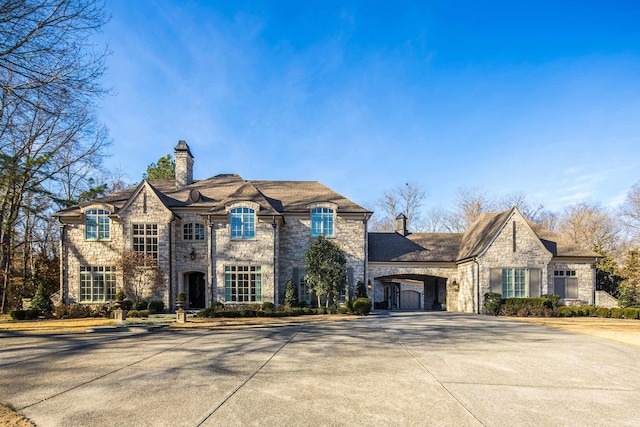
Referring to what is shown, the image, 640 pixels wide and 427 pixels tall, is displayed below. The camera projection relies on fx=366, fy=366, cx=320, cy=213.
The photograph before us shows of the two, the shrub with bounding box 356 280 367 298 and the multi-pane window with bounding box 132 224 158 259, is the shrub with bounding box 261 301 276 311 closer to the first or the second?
the shrub with bounding box 356 280 367 298

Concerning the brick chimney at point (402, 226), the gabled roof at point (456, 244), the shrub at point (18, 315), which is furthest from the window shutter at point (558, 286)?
the shrub at point (18, 315)

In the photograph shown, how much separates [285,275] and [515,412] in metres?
19.3

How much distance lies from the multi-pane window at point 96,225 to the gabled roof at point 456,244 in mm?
17468

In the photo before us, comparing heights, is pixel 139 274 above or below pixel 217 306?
above

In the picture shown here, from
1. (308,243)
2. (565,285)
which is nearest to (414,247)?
(308,243)

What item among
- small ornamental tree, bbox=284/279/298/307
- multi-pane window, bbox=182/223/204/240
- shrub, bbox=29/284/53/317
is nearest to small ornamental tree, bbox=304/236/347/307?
small ornamental tree, bbox=284/279/298/307

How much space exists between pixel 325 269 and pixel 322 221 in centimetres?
409

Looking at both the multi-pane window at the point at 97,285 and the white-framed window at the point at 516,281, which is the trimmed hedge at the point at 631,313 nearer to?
the white-framed window at the point at 516,281

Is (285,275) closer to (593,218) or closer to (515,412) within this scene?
(515,412)

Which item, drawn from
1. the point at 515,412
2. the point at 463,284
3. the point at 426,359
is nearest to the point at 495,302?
the point at 463,284

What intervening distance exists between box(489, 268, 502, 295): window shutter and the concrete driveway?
11.2 m

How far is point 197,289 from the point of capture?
25.0 meters

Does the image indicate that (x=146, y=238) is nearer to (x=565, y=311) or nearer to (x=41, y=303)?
(x=41, y=303)

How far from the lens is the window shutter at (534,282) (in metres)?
23.2
